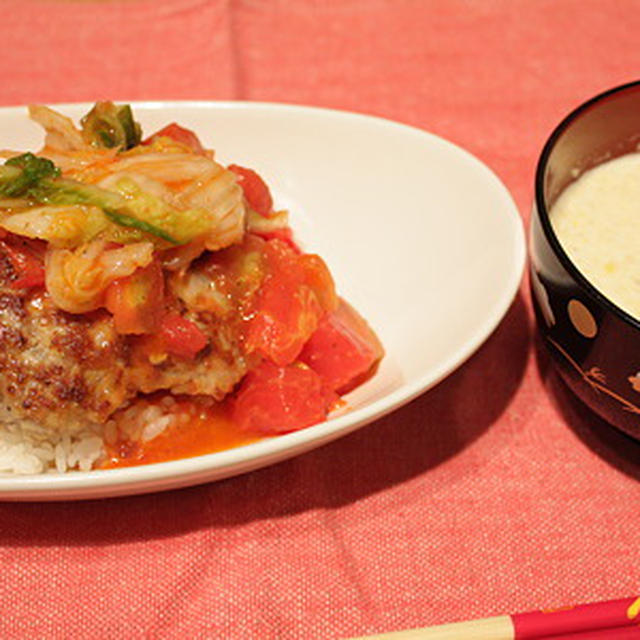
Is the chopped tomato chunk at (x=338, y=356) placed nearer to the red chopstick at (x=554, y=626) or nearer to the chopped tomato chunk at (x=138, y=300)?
the chopped tomato chunk at (x=138, y=300)

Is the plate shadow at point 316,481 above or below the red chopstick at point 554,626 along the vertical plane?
below

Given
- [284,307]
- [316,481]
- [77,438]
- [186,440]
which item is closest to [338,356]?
[284,307]

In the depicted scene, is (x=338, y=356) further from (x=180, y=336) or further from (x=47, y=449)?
(x=47, y=449)

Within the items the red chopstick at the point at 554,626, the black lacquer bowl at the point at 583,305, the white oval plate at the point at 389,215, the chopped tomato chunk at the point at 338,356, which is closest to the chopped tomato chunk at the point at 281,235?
the white oval plate at the point at 389,215

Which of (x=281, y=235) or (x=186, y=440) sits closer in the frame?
(x=186, y=440)

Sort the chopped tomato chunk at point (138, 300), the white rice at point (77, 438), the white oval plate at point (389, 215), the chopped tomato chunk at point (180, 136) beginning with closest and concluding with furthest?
1. the chopped tomato chunk at point (138, 300)
2. the white rice at point (77, 438)
3. the white oval plate at point (389, 215)
4. the chopped tomato chunk at point (180, 136)

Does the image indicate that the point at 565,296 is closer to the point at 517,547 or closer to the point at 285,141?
the point at 517,547

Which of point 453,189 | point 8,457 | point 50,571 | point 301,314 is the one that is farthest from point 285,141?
point 50,571
